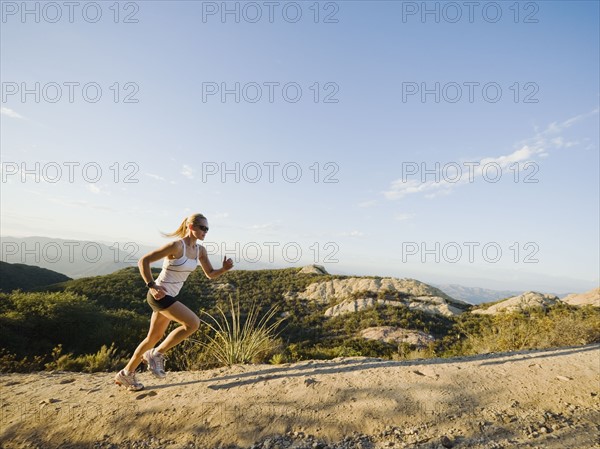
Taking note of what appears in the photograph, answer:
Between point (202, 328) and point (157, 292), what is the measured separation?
5.85 meters

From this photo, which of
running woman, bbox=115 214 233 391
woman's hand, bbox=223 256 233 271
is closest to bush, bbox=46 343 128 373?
running woman, bbox=115 214 233 391

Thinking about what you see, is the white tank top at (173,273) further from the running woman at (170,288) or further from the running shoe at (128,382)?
the running shoe at (128,382)

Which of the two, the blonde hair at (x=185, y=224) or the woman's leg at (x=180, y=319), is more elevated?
the blonde hair at (x=185, y=224)

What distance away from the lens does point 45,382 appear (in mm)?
4656

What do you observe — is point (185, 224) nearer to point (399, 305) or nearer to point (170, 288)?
point (170, 288)

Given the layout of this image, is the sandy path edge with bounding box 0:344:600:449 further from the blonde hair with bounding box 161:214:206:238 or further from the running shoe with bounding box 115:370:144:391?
the blonde hair with bounding box 161:214:206:238

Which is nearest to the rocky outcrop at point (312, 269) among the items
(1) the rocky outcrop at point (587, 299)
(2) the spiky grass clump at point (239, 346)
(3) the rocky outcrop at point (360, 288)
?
(3) the rocky outcrop at point (360, 288)

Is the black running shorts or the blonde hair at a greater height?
the blonde hair

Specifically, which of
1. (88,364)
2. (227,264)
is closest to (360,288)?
(88,364)

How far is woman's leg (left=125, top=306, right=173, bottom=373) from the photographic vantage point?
3.99 meters

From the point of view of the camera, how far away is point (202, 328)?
903 centimetres

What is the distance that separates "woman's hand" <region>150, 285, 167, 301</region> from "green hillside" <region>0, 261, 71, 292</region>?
34743 millimetres

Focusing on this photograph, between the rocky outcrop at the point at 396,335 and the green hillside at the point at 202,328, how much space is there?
0.67 m

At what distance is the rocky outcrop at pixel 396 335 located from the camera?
1642 centimetres
